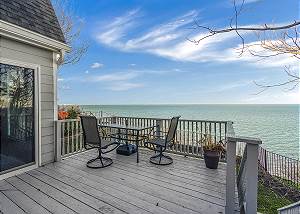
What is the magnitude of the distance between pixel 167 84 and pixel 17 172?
89.4 ft

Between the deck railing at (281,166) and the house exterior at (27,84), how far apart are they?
7.13 m

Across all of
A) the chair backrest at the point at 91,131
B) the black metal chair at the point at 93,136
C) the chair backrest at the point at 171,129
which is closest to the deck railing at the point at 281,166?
the chair backrest at the point at 171,129

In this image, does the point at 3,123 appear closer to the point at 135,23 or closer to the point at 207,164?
the point at 207,164

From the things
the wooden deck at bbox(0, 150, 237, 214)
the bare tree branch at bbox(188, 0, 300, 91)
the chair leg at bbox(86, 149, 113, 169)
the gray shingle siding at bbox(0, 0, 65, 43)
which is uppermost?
the gray shingle siding at bbox(0, 0, 65, 43)

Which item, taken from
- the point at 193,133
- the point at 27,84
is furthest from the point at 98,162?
the point at 193,133

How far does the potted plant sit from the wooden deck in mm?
151

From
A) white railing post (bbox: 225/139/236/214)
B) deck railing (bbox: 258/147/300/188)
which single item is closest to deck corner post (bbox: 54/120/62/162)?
white railing post (bbox: 225/139/236/214)

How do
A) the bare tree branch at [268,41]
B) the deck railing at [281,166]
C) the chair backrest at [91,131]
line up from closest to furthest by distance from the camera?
the bare tree branch at [268,41], the chair backrest at [91,131], the deck railing at [281,166]

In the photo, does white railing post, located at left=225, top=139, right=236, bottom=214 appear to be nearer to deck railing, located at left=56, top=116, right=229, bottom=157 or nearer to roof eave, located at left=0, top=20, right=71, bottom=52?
deck railing, located at left=56, top=116, right=229, bottom=157

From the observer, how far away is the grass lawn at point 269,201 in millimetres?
4088

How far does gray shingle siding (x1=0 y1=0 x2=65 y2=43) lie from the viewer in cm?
383

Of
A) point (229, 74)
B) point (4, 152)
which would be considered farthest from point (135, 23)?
point (4, 152)

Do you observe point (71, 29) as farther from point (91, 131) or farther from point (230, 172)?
point (230, 172)

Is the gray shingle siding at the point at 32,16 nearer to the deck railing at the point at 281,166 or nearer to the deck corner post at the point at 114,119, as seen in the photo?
the deck corner post at the point at 114,119
